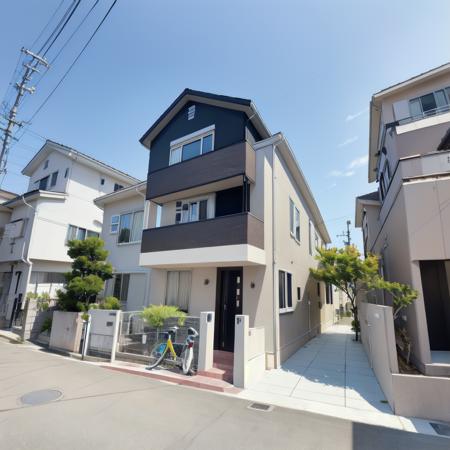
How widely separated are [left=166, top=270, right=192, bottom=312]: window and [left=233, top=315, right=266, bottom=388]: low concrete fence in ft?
11.3

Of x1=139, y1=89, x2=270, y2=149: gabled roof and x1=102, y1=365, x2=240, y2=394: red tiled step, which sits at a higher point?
x1=139, y1=89, x2=270, y2=149: gabled roof

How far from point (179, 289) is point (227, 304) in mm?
2227

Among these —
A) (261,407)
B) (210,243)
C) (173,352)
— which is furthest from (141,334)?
(261,407)

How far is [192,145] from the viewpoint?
10.4 m

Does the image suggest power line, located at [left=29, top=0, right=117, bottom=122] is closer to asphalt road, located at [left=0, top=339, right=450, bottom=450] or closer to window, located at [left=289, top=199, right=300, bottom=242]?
window, located at [left=289, top=199, right=300, bottom=242]

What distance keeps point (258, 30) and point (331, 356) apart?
1073 cm

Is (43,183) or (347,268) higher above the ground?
(43,183)

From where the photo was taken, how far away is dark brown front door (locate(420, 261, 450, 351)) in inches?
244

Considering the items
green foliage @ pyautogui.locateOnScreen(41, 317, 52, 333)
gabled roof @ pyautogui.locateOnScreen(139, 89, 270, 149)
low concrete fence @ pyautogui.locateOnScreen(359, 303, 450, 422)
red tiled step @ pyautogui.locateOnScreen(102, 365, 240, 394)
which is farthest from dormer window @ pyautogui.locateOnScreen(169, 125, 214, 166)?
green foliage @ pyautogui.locateOnScreen(41, 317, 52, 333)

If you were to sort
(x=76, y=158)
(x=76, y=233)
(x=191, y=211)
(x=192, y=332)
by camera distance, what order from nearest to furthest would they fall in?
1. (x=192, y=332)
2. (x=191, y=211)
3. (x=76, y=233)
4. (x=76, y=158)

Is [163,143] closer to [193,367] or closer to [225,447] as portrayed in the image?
[193,367]

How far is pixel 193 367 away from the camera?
670 centimetres

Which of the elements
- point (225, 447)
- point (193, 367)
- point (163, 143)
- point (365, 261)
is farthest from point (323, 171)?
point (225, 447)

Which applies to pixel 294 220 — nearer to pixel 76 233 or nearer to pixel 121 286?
pixel 121 286
